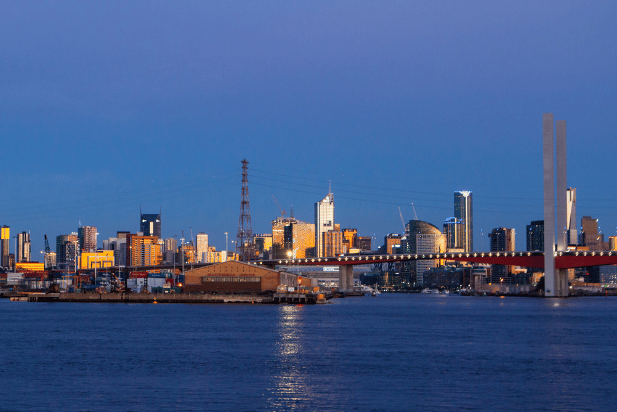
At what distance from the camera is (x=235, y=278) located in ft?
460

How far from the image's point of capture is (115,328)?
71.2 m

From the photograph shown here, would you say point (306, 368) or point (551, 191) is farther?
point (551, 191)

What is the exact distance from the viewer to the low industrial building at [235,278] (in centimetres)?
13912

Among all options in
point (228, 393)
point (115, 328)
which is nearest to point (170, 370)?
point (228, 393)

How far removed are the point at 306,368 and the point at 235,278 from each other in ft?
322

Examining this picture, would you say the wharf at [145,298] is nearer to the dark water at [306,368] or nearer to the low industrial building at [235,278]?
the low industrial building at [235,278]

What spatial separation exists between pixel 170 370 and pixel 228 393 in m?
7.95

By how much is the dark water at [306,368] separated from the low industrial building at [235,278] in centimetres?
6502

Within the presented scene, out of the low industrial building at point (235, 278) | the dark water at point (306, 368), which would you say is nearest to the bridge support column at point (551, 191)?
the low industrial building at point (235, 278)

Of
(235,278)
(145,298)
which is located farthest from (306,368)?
(145,298)

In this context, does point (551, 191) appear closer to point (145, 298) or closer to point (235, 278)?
point (235, 278)

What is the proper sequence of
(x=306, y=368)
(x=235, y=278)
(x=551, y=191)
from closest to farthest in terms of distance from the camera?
(x=306, y=368) → (x=551, y=191) → (x=235, y=278)

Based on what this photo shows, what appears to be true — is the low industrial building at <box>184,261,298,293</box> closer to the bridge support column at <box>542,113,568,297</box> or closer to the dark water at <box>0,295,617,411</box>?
the bridge support column at <box>542,113,568,297</box>

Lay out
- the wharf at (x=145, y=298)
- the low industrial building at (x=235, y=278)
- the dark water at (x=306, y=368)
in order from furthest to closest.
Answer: the low industrial building at (x=235, y=278) < the wharf at (x=145, y=298) < the dark water at (x=306, y=368)
